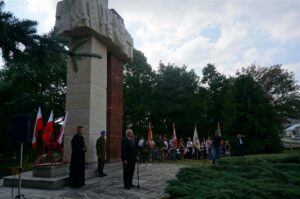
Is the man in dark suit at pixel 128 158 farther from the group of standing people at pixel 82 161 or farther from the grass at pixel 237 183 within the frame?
the grass at pixel 237 183

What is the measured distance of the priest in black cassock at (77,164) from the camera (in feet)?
34.5

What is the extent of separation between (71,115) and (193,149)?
1373 cm

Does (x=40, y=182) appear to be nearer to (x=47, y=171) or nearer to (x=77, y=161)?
(x=47, y=171)

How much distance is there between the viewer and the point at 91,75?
13.0 meters

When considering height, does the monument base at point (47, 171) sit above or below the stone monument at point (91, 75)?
below

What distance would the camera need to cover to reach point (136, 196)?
9164mm

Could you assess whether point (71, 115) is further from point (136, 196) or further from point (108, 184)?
point (136, 196)

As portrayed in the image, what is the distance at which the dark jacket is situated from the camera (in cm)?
1051

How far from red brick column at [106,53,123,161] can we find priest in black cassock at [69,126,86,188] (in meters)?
3.70

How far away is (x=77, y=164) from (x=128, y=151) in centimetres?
168

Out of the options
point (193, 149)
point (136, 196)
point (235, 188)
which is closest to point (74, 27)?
point (136, 196)

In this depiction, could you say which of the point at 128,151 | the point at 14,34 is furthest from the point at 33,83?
the point at 14,34

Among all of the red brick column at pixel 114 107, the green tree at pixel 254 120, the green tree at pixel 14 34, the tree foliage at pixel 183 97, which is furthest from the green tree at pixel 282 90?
the green tree at pixel 14 34

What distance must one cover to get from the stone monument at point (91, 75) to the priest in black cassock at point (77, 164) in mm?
1707
